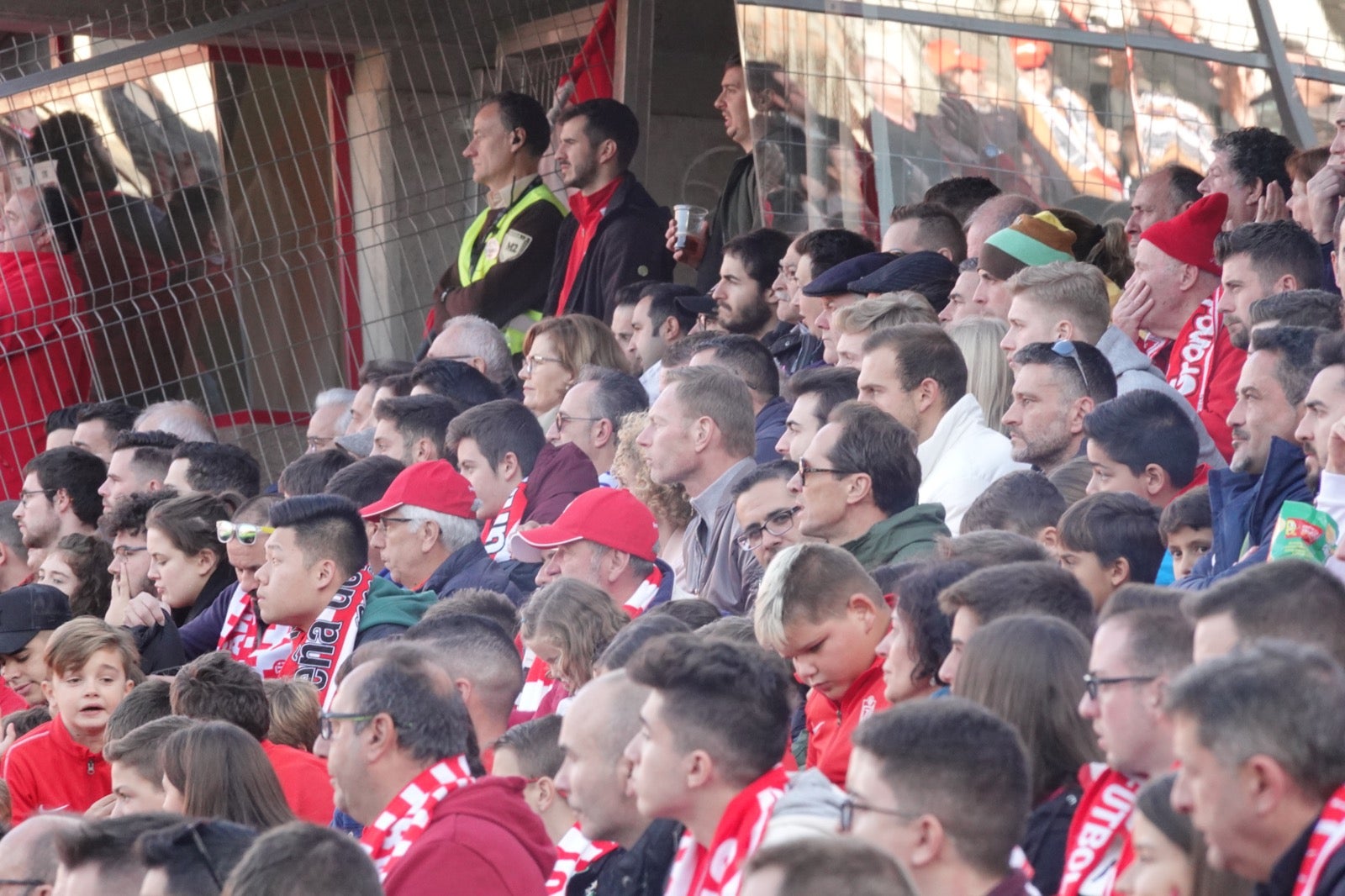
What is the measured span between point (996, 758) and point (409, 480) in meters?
3.85

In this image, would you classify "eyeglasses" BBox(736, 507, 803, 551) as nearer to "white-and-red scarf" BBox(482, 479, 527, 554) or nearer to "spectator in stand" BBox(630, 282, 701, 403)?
"white-and-red scarf" BBox(482, 479, 527, 554)

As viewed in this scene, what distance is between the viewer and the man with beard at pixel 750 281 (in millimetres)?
7984

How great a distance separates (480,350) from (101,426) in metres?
1.87

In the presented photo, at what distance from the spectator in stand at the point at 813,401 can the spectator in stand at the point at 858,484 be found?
0.63m

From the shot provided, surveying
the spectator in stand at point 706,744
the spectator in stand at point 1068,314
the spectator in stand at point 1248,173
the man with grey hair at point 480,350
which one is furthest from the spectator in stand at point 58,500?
the spectator in stand at point 706,744

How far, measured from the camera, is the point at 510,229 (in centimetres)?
909

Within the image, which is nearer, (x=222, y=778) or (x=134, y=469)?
(x=222, y=778)

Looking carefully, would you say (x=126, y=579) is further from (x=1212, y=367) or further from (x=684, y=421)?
(x=1212, y=367)

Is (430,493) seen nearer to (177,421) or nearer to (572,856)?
(572,856)

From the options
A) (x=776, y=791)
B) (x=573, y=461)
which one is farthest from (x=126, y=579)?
(x=776, y=791)

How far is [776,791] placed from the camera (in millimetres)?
3449

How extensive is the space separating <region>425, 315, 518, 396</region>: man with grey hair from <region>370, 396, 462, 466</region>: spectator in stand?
859 mm

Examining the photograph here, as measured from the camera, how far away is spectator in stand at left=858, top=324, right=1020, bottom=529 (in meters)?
5.60

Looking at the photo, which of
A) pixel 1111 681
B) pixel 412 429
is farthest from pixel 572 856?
pixel 412 429
